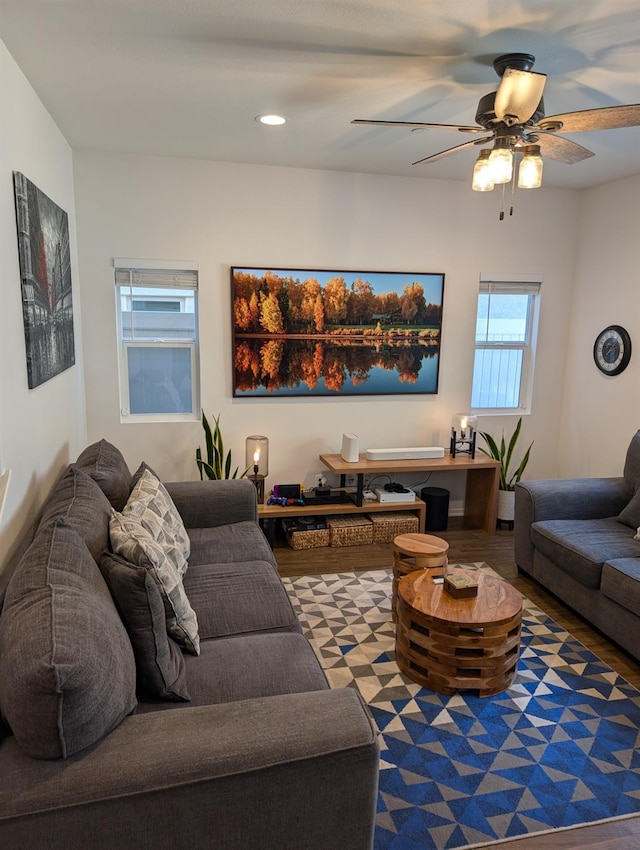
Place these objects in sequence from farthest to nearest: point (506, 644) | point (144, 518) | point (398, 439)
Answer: point (398, 439), point (506, 644), point (144, 518)

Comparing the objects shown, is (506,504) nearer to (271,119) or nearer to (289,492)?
(289,492)

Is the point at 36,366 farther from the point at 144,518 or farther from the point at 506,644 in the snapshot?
the point at 506,644

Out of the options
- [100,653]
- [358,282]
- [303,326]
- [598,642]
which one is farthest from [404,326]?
[100,653]

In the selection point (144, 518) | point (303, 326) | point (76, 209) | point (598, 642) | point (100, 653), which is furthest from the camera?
point (303, 326)

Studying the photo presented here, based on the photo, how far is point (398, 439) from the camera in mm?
4551

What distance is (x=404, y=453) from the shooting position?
4293 millimetres

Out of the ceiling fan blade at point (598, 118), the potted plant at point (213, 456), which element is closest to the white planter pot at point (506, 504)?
the potted plant at point (213, 456)

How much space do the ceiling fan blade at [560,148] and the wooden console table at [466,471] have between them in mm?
2232

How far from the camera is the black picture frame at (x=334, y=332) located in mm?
4102

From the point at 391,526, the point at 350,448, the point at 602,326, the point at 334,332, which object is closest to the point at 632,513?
the point at 391,526

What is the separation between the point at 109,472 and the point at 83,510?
2.20 ft

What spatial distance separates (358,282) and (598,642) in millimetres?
2795

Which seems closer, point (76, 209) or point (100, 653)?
point (100, 653)

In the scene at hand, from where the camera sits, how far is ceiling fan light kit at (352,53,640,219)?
1.93 metres
